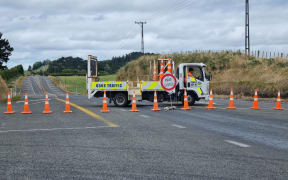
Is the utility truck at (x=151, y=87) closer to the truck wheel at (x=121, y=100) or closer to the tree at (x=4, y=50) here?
the truck wheel at (x=121, y=100)

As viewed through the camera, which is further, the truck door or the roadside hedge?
the roadside hedge

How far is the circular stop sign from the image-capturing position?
759 inches

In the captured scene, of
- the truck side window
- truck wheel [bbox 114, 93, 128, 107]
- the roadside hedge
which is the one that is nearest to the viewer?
truck wheel [bbox 114, 93, 128, 107]

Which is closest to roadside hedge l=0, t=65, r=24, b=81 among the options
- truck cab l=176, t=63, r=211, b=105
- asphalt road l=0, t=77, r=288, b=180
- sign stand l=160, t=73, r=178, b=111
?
truck cab l=176, t=63, r=211, b=105

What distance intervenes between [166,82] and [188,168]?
1364cm

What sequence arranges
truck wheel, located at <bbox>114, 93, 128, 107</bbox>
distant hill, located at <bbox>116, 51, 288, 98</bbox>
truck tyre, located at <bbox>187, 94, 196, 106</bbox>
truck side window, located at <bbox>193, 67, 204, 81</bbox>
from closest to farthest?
truck wheel, located at <bbox>114, 93, 128, 107</bbox>, truck tyre, located at <bbox>187, 94, 196, 106</bbox>, truck side window, located at <bbox>193, 67, 204, 81</bbox>, distant hill, located at <bbox>116, 51, 288, 98</bbox>

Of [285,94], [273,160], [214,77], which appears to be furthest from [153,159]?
[214,77]

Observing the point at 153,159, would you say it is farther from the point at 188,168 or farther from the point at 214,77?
the point at 214,77

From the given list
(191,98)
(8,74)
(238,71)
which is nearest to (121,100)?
(191,98)

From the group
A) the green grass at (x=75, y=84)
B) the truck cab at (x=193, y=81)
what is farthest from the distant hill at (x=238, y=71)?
the green grass at (x=75, y=84)

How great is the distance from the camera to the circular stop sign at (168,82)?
19281 millimetres

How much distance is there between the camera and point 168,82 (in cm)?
1933

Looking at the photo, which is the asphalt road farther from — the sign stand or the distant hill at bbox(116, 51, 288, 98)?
the distant hill at bbox(116, 51, 288, 98)

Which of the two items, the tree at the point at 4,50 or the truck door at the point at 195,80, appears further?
the tree at the point at 4,50
